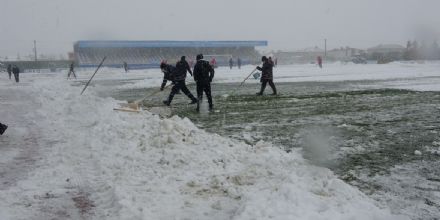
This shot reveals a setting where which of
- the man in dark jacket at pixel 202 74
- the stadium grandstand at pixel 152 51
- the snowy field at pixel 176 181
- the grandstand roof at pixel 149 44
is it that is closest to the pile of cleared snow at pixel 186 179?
the snowy field at pixel 176 181

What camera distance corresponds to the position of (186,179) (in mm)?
5680

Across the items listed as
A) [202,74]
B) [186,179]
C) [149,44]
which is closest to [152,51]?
[149,44]

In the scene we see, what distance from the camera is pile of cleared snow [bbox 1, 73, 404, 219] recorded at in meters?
4.50

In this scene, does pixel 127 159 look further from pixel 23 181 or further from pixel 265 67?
pixel 265 67

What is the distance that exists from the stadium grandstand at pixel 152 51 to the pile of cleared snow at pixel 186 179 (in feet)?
194

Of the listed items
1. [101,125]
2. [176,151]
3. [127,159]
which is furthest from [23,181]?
[101,125]

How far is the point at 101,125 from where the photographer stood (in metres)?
9.74

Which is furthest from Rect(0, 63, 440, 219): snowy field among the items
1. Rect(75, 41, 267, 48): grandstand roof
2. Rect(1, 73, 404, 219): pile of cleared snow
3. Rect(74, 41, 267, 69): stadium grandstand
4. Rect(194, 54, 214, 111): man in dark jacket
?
Rect(75, 41, 267, 48): grandstand roof

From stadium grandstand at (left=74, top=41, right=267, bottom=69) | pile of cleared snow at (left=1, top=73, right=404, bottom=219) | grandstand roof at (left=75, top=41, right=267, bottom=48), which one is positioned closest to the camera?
Answer: pile of cleared snow at (left=1, top=73, right=404, bottom=219)

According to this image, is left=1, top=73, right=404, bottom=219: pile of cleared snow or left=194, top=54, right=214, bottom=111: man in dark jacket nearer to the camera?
left=1, top=73, right=404, bottom=219: pile of cleared snow

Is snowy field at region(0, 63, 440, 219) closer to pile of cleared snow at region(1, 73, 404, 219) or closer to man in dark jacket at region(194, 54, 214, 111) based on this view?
pile of cleared snow at region(1, 73, 404, 219)

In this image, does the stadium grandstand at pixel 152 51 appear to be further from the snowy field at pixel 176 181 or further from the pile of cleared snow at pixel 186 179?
the pile of cleared snow at pixel 186 179

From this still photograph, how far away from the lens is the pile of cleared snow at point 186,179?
14.8ft

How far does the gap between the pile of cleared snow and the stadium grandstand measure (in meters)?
59.1
